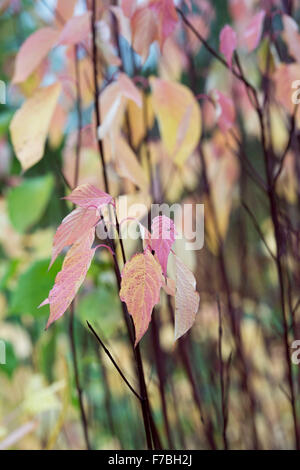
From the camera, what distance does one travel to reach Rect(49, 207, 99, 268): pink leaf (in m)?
0.28

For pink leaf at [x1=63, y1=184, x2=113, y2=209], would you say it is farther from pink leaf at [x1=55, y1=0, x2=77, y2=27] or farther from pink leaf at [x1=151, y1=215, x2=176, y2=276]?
pink leaf at [x1=55, y1=0, x2=77, y2=27]

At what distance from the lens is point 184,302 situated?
27cm

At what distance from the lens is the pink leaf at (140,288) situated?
0.26m

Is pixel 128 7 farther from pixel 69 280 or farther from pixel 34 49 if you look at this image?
pixel 69 280

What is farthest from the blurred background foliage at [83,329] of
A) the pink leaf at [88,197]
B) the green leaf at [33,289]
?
the pink leaf at [88,197]

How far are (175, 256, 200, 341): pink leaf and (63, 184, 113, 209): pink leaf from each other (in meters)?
0.06

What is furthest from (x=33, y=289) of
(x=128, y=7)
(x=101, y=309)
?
(x=128, y=7)

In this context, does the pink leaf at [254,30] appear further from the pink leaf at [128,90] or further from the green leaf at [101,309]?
the green leaf at [101,309]

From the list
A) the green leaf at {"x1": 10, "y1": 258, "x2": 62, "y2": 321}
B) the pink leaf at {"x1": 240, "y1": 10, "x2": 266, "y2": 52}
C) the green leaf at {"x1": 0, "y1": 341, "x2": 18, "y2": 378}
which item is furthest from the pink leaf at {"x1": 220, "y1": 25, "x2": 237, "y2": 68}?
the green leaf at {"x1": 0, "y1": 341, "x2": 18, "y2": 378}

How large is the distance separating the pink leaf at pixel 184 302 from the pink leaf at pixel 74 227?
0.06 m

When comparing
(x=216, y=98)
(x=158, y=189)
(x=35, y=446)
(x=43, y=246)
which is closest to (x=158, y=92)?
(x=216, y=98)
